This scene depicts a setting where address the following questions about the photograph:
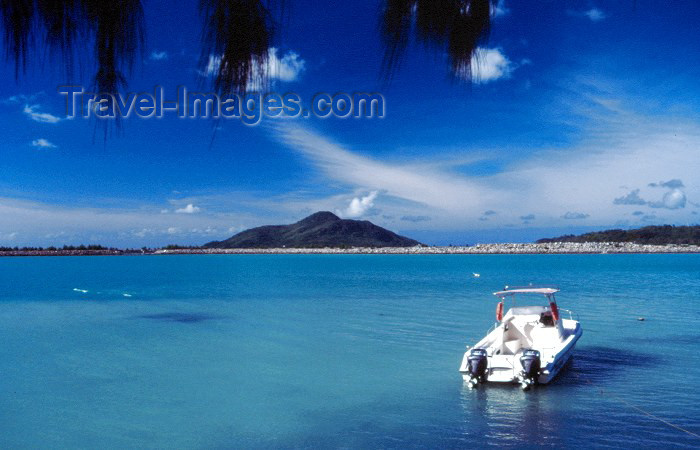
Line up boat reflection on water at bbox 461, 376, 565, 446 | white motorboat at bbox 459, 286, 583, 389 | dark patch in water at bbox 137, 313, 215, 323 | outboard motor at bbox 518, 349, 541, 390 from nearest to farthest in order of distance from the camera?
boat reflection on water at bbox 461, 376, 565, 446
outboard motor at bbox 518, 349, 541, 390
white motorboat at bbox 459, 286, 583, 389
dark patch in water at bbox 137, 313, 215, 323

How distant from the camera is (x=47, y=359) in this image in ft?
63.9

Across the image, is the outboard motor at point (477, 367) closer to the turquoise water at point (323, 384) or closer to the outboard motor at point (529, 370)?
the turquoise water at point (323, 384)

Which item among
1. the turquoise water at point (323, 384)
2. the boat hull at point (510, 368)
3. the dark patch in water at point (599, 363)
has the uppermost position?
the boat hull at point (510, 368)

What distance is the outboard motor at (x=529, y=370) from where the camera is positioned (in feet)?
44.6

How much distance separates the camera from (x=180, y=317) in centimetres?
3091

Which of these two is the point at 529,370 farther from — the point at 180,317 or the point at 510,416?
the point at 180,317

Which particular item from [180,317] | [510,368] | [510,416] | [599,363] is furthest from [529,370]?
[180,317]

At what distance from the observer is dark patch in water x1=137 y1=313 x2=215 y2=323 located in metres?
29.5

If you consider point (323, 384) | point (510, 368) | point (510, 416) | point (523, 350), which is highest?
point (523, 350)

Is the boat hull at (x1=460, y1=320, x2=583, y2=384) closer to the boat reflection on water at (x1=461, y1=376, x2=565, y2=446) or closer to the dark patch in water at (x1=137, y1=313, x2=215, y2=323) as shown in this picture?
the boat reflection on water at (x1=461, y1=376, x2=565, y2=446)

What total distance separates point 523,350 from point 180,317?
863 inches

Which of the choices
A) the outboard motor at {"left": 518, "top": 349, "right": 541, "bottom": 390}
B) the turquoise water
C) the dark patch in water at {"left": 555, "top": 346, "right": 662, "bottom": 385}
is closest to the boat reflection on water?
the turquoise water

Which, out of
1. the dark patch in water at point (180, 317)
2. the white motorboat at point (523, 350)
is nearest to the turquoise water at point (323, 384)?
the dark patch in water at point (180, 317)

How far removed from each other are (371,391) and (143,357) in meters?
9.54
